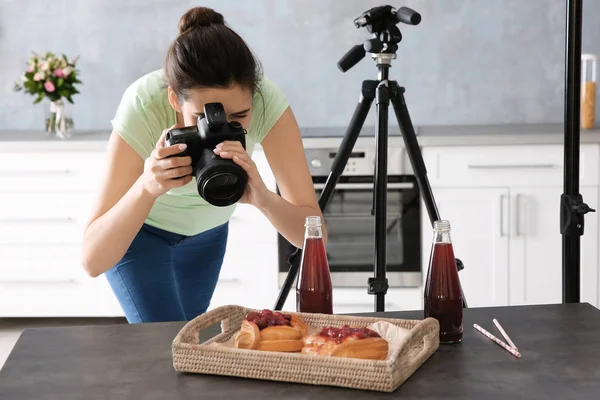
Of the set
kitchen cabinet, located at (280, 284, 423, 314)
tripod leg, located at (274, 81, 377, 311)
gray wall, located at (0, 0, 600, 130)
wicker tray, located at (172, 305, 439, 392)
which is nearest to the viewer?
wicker tray, located at (172, 305, 439, 392)

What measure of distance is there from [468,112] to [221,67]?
8.13 ft

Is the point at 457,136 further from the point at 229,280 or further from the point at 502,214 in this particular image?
the point at 229,280

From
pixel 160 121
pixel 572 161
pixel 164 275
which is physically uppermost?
pixel 160 121

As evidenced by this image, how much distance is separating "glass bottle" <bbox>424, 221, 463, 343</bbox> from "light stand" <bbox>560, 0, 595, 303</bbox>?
0.41 m

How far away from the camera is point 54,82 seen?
364 cm

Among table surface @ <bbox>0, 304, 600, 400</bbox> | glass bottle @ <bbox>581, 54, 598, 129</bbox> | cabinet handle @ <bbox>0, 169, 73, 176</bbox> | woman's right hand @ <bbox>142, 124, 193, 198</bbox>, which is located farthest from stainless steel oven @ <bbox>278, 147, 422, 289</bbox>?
table surface @ <bbox>0, 304, 600, 400</bbox>

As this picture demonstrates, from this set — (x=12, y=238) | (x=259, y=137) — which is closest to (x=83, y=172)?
(x=12, y=238)

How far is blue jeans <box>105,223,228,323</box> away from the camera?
193 centimetres

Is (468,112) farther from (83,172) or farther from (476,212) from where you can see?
(83,172)

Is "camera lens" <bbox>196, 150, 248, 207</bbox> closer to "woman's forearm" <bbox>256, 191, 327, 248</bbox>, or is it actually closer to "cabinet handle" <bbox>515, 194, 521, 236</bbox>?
"woman's forearm" <bbox>256, 191, 327, 248</bbox>

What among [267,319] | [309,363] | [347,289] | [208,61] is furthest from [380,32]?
[347,289]

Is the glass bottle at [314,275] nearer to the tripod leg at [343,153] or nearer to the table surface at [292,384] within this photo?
the table surface at [292,384]

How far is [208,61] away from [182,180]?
0.85ft

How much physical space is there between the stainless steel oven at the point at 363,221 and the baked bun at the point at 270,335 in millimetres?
2201
